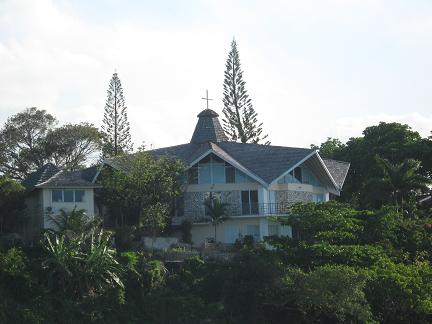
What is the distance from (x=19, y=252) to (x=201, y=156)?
1646 centimetres

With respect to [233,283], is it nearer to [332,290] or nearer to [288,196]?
[332,290]

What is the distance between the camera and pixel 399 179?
51281 millimetres

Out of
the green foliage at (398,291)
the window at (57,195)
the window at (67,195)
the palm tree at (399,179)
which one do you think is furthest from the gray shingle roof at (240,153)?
the green foliage at (398,291)

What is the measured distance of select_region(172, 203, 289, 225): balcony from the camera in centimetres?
5078

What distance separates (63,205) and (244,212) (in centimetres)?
1128

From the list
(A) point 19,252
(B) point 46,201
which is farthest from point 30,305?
(B) point 46,201

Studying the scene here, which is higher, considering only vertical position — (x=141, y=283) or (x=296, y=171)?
(x=296, y=171)

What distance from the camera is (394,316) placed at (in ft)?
125

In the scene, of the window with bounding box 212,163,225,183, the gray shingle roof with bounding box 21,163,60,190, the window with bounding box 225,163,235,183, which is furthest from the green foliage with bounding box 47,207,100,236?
the window with bounding box 225,163,235,183

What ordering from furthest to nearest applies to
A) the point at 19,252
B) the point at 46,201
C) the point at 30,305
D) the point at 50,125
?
the point at 50,125 → the point at 46,201 → the point at 19,252 → the point at 30,305

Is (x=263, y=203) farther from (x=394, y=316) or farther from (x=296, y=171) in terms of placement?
(x=394, y=316)

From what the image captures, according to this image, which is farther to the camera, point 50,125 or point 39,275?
point 50,125

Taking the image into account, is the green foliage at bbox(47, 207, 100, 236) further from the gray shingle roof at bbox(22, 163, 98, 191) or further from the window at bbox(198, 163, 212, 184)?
the window at bbox(198, 163, 212, 184)

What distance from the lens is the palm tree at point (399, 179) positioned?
51281 millimetres
